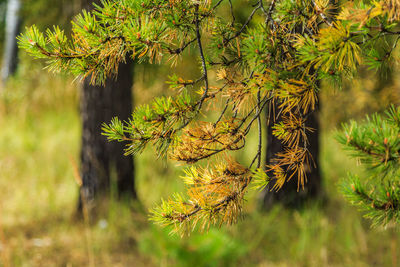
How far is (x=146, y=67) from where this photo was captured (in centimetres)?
368

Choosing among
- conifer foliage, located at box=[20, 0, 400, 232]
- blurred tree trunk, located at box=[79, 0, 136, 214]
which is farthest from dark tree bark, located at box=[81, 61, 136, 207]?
conifer foliage, located at box=[20, 0, 400, 232]

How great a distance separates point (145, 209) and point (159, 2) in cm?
245

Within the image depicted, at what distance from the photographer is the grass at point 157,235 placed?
8.82 ft

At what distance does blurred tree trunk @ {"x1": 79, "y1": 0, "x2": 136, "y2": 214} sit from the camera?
3152mm

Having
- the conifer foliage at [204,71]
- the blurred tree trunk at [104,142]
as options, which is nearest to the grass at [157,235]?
the blurred tree trunk at [104,142]

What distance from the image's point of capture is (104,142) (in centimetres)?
323

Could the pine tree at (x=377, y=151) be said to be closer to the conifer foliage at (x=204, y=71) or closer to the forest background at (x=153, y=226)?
the conifer foliage at (x=204, y=71)

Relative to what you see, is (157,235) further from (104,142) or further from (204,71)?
(204,71)

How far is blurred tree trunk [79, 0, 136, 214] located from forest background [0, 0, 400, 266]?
147 mm

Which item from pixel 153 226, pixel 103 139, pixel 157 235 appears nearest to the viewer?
pixel 157 235

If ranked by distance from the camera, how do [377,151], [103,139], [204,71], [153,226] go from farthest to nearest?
[103,139]
[153,226]
[204,71]
[377,151]

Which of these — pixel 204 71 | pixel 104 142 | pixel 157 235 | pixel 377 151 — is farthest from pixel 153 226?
pixel 377 151

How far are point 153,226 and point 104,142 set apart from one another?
900mm

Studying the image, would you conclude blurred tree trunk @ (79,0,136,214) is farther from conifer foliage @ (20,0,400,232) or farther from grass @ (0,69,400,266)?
conifer foliage @ (20,0,400,232)
